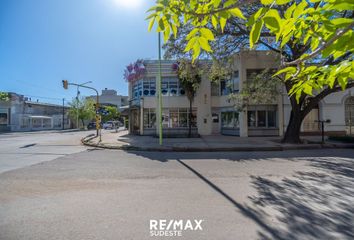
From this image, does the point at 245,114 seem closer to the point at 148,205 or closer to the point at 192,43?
the point at 148,205

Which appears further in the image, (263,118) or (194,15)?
(263,118)

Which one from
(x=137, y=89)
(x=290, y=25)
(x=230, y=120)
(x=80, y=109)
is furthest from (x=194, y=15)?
(x=80, y=109)

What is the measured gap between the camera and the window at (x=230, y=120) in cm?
2333

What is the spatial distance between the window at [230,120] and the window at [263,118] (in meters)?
1.15

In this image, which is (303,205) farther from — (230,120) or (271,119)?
(230,120)

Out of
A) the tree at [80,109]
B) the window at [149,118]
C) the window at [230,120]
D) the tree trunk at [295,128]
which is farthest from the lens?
the tree at [80,109]

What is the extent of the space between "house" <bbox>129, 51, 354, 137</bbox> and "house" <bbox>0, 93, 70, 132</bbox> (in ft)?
110

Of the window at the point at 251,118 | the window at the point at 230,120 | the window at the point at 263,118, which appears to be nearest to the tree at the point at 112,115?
the window at the point at 230,120

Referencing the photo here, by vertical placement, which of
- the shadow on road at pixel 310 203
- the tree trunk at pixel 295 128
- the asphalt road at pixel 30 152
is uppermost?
the tree trunk at pixel 295 128

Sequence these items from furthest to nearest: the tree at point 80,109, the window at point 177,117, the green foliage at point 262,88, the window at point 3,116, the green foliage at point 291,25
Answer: the tree at point 80,109 → the window at point 3,116 → the window at point 177,117 → the green foliage at point 262,88 → the green foliage at point 291,25

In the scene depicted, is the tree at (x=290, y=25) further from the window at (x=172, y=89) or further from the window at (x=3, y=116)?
the window at (x=3, y=116)

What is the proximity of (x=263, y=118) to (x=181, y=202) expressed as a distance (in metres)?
19.7

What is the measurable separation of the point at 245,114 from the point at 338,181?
15.7 m

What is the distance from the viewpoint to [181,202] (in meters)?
5.18
